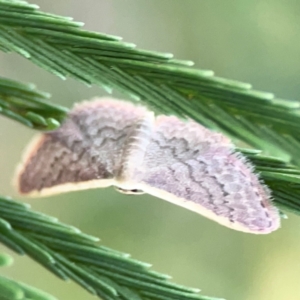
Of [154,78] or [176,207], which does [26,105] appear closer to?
[154,78]

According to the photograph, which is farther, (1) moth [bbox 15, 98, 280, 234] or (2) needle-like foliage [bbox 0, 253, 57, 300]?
(1) moth [bbox 15, 98, 280, 234]

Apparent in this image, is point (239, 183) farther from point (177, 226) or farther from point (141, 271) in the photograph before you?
point (177, 226)

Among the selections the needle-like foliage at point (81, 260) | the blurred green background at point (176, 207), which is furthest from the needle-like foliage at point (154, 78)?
the blurred green background at point (176, 207)

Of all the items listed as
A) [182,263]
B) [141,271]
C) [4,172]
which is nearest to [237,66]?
[182,263]

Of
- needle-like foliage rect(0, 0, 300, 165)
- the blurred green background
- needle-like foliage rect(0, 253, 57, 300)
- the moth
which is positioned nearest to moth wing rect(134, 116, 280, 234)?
the moth

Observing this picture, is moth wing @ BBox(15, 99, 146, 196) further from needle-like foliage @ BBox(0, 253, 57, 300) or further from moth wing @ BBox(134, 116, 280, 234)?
needle-like foliage @ BBox(0, 253, 57, 300)

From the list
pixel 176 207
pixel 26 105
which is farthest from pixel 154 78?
pixel 176 207

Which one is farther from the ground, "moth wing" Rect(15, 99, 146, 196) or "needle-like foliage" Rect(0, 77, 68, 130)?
"moth wing" Rect(15, 99, 146, 196)
